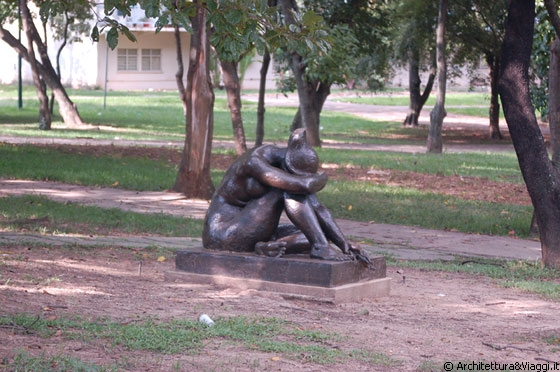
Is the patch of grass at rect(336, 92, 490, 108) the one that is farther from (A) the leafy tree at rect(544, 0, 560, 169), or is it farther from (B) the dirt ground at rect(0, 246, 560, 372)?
(B) the dirt ground at rect(0, 246, 560, 372)

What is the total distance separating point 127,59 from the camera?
55.3 meters

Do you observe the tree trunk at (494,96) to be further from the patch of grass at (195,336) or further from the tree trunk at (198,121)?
the patch of grass at (195,336)

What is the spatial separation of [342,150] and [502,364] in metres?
18.0

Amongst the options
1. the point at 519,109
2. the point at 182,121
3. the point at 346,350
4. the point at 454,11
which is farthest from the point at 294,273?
the point at 182,121

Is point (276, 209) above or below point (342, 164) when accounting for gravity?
above

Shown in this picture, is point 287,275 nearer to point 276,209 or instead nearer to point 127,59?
point 276,209

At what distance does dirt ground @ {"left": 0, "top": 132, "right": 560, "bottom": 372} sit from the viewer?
17.6ft

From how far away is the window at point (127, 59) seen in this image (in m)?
55.0

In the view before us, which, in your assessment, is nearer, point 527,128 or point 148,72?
point 527,128

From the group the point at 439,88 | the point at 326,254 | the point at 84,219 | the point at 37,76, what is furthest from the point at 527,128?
the point at 37,76

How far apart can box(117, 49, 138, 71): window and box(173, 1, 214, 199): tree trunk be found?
41.9 metres

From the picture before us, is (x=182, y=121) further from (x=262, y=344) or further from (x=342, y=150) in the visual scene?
(x=262, y=344)

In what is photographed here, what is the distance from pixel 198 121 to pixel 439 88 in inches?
441

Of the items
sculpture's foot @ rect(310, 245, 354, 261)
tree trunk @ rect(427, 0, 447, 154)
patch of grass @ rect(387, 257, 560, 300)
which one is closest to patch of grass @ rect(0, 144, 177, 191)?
patch of grass @ rect(387, 257, 560, 300)
